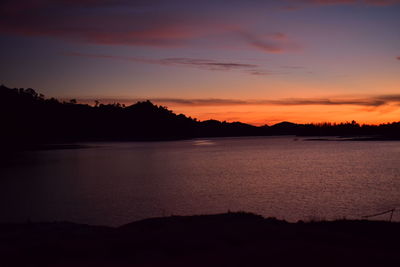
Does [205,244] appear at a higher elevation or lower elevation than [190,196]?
higher

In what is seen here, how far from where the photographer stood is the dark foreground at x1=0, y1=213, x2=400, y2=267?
426 inches

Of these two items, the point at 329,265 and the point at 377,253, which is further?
the point at 377,253

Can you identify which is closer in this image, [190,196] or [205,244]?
[205,244]

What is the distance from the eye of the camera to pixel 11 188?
42.2 m

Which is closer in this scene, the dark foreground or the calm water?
the dark foreground

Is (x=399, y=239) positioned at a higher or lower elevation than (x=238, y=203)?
higher

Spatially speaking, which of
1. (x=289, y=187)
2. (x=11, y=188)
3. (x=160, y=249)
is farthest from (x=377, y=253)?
(x=11, y=188)

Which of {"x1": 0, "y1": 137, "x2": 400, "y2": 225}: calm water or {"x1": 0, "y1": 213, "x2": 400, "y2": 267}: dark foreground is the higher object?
{"x1": 0, "y1": 213, "x2": 400, "y2": 267}: dark foreground

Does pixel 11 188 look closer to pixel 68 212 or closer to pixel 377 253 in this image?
pixel 68 212

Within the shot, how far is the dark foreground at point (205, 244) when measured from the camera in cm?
1083

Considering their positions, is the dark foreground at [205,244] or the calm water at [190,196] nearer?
the dark foreground at [205,244]

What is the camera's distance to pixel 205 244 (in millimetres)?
12680

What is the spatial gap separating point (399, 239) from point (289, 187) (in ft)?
92.5

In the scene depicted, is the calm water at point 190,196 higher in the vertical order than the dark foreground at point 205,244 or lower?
lower
